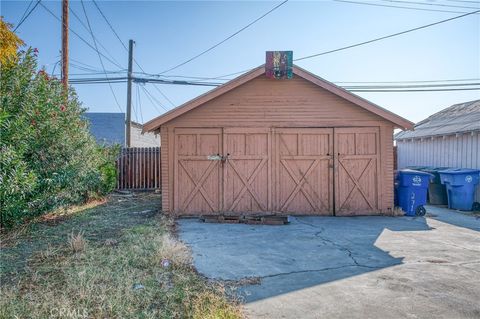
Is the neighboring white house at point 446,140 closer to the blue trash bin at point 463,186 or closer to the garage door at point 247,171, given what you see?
the blue trash bin at point 463,186

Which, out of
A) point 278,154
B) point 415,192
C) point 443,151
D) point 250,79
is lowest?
point 415,192

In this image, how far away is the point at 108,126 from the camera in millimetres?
22406

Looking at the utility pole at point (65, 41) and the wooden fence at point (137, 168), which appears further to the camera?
the wooden fence at point (137, 168)

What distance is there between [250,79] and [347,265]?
5.17 m

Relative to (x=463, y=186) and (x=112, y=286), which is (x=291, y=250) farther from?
(x=463, y=186)

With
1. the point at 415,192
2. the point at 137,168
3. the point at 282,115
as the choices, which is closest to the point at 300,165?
the point at 282,115

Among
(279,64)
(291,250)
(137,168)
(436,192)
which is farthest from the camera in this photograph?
(137,168)

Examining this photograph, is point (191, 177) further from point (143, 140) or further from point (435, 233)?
point (143, 140)

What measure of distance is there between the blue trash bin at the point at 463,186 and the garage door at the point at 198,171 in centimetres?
677

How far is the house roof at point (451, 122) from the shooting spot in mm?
10680

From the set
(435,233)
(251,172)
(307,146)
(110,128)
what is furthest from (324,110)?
(110,128)

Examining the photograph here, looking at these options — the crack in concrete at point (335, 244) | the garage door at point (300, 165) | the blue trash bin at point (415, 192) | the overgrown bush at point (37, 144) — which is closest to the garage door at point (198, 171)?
the garage door at point (300, 165)

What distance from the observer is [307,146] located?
838 cm

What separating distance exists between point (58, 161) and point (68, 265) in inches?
153
